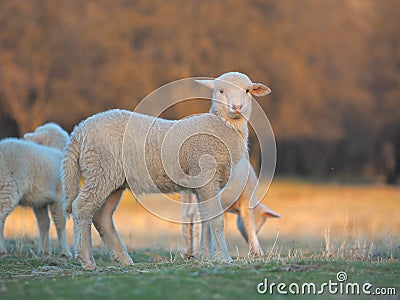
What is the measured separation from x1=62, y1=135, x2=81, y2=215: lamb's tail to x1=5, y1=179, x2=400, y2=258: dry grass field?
87.9 inches

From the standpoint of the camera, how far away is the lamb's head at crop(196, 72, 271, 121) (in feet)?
27.6

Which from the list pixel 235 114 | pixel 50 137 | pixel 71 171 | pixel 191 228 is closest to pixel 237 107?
pixel 235 114

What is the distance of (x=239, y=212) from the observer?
446 inches

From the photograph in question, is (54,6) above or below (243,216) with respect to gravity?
above

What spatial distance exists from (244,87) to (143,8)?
25300 millimetres

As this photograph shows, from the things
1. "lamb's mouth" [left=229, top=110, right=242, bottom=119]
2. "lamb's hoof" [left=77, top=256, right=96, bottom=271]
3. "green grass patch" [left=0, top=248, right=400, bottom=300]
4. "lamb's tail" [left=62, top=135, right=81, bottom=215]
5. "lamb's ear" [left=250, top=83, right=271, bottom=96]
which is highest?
"lamb's ear" [left=250, top=83, right=271, bottom=96]

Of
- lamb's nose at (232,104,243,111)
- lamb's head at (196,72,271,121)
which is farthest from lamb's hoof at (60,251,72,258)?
lamb's nose at (232,104,243,111)

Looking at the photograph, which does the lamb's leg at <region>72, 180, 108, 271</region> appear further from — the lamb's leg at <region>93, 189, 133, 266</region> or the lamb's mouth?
the lamb's mouth

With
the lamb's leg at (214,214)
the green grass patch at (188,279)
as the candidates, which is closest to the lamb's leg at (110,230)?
the green grass patch at (188,279)

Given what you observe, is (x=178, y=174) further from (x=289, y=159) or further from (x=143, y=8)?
(x=289, y=159)

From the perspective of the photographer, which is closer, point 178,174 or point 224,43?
Answer: point 178,174

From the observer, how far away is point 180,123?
866cm

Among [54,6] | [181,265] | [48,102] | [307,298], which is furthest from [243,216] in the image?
[54,6]

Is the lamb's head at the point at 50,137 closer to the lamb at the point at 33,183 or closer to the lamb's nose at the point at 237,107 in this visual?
the lamb at the point at 33,183
